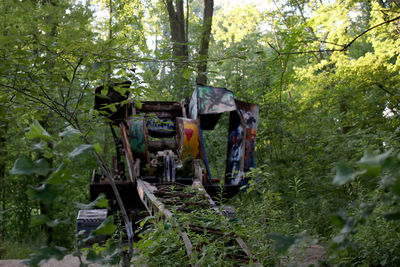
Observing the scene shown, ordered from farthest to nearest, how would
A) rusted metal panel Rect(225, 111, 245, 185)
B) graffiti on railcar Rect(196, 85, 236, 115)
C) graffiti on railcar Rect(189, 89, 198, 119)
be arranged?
graffiti on railcar Rect(189, 89, 198, 119)
graffiti on railcar Rect(196, 85, 236, 115)
rusted metal panel Rect(225, 111, 245, 185)

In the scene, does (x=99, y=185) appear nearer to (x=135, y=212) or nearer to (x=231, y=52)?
(x=135, y=212)

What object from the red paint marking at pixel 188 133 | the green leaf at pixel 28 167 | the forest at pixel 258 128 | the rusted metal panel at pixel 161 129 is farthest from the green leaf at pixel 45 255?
the rusted metal panel at pixel 161 129

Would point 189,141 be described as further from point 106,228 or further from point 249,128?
point 106,228

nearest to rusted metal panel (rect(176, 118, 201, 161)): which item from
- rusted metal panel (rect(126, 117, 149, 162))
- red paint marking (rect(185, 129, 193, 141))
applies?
red paint marking (rect(185, 129, 193, 141))

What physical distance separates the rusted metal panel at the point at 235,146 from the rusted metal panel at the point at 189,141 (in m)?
0.86

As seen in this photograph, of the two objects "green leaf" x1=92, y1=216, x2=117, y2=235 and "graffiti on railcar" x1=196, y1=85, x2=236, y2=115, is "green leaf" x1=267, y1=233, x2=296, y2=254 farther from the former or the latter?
"graffiti on railcar" x1=196, y1=85, x2=236, y2=115

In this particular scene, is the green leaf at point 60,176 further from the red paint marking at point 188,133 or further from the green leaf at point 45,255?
the red paint marking at point 188,133

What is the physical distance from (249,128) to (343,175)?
6.55 m

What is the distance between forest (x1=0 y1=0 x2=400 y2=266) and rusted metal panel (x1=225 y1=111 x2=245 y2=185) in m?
0.48

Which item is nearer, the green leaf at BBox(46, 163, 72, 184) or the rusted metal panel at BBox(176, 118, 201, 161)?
the green leaf at BBox(46, 163, 72, 184)

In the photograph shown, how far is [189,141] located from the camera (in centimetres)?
715

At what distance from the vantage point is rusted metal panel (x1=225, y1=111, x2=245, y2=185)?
7.36 m

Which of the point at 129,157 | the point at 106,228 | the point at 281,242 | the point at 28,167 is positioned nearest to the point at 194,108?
the point at 129,157

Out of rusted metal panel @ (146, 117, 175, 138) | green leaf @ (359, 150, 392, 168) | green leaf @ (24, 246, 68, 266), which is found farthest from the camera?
rusted metal panel @ (146, 117, 175, 138)
